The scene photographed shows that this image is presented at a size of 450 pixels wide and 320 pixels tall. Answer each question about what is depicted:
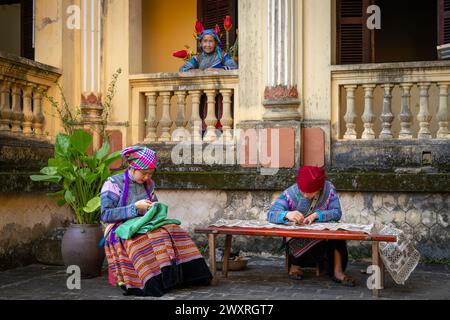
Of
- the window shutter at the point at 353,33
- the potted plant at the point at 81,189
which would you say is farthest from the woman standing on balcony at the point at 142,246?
the window shutter at the point at 353,33

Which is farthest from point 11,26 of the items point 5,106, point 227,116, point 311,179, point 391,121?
point 311,179

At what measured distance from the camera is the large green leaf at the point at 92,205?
6.55 metres

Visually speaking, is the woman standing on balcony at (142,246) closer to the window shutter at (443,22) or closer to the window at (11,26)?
the window shutter at (443,22)

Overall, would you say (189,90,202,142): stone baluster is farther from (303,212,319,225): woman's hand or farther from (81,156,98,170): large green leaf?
(303,212,319,225): woman's hand

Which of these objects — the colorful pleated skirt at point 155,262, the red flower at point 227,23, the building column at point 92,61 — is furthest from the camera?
the red flower at point 227,23

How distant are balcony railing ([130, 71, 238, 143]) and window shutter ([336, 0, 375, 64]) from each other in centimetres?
169

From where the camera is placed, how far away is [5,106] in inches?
304

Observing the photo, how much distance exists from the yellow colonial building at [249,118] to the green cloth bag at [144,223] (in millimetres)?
1973

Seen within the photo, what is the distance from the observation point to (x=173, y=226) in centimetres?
607

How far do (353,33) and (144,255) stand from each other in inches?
189

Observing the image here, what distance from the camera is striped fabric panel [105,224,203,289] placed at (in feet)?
18.8
